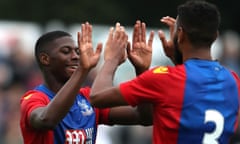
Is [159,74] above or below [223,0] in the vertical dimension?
above

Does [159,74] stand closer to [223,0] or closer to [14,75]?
[14,75]

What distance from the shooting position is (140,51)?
27.7 ft

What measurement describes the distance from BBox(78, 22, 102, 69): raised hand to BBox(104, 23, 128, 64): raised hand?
3.6 inches

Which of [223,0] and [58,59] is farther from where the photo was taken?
[223,0]

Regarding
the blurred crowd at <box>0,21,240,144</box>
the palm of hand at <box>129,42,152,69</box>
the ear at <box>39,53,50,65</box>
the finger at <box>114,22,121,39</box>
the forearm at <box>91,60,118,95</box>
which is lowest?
the blurred crowd at <box>0,21,240,144</box>

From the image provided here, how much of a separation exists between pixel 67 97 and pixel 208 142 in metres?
1.24

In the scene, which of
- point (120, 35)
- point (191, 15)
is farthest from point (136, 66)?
point (191, 15)

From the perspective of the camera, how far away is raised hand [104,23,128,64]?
820 cm

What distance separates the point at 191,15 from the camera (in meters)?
7.72

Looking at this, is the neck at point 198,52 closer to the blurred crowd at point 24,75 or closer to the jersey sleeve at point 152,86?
the jersey sleeve at point 152,86

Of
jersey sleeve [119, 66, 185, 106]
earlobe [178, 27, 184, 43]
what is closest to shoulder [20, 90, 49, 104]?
jersey sleeve [119, 66, 185, 106]

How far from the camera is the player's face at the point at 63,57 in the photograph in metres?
8.94

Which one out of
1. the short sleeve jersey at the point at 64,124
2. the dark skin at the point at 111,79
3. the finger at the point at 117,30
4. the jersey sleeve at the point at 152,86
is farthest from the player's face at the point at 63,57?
the jersey sleeve at the point at 152,86

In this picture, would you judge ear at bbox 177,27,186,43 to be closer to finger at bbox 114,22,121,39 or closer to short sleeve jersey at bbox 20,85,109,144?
finger at bbox 114,22,121,39
